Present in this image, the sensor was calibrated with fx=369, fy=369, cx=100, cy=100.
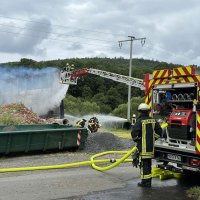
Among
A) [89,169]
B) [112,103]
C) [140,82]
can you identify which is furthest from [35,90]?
[112,103]

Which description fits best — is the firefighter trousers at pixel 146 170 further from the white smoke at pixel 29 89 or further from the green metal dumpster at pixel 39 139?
the white smoke at pixel 29 89

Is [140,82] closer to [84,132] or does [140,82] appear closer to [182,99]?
[84,132]

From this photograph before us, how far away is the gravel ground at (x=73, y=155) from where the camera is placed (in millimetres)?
10656

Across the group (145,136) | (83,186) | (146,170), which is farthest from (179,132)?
(83,186)

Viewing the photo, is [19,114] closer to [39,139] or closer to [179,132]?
[39,139]

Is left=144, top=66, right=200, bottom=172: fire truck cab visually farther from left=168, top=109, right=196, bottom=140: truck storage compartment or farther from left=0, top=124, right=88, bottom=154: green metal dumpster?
left=0, top=124, right=88, bottom=154: green metal dumpster

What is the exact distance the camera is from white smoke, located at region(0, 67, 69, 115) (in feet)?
92.1

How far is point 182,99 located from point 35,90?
21896mm

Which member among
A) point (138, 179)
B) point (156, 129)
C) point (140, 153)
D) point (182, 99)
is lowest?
point (138, 179)

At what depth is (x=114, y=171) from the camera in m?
9.55

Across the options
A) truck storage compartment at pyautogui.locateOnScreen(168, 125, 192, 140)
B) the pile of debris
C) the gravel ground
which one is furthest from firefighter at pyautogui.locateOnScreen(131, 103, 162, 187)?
the pile of debris

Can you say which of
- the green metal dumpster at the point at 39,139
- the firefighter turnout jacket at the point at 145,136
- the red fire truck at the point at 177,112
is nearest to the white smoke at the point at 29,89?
the green metal dumpster at the point at 39,139

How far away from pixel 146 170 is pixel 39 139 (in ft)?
16.7

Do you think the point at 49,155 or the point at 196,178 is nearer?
the point at 196,178
